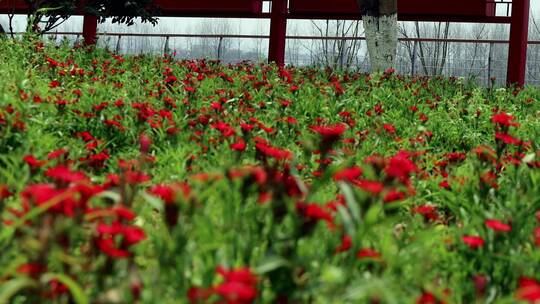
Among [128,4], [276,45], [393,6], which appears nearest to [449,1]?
[276,45]

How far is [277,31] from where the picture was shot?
1658cm

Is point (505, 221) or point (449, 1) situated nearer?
point (505, 221)

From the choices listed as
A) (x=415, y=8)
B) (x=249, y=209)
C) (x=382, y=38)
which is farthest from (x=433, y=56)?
(x=249, y=209)

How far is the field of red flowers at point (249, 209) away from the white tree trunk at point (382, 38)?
4.89 metres

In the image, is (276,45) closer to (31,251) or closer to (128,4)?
(128,4)

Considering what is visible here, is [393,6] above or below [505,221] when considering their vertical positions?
above

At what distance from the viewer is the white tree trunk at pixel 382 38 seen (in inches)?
455

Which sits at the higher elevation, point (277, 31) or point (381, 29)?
point (277, 31)

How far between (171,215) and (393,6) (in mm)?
10016

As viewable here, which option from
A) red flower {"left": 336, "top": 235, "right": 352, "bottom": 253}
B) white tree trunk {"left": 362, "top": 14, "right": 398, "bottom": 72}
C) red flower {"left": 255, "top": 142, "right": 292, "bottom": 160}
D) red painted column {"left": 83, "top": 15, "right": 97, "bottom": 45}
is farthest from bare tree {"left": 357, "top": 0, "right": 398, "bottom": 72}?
red flower {"left": 336, "top": 235, "right": 352, "bottom": 253}

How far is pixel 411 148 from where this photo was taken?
548cm

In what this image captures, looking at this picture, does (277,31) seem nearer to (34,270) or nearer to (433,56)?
(433,56)

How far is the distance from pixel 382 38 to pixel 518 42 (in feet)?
15.3

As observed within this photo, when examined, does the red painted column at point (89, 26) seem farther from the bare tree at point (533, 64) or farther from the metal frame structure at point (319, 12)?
the bare tree at point (533, 64)
